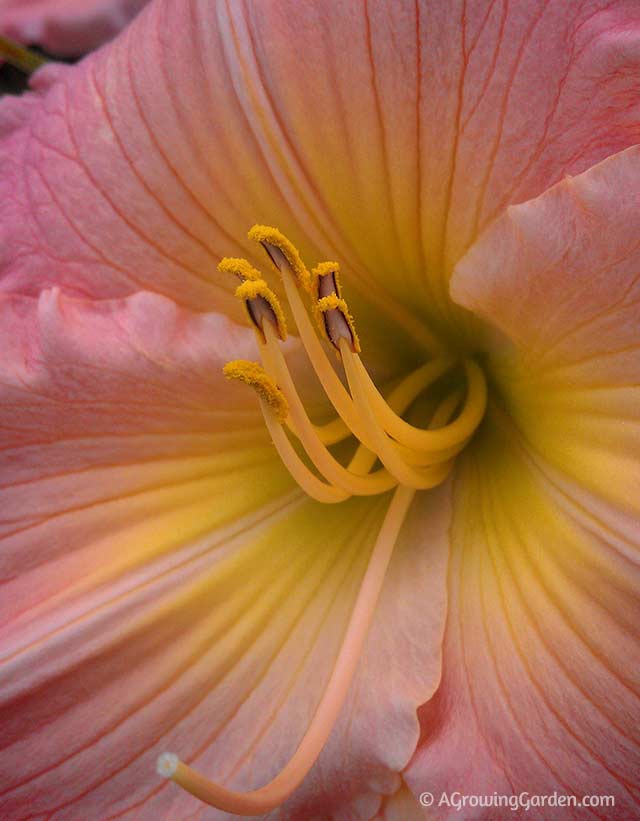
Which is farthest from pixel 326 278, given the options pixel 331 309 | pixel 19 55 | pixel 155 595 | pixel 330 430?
pixel 19 55

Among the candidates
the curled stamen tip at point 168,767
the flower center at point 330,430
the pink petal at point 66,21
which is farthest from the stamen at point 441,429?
the pink petal at point 66,21

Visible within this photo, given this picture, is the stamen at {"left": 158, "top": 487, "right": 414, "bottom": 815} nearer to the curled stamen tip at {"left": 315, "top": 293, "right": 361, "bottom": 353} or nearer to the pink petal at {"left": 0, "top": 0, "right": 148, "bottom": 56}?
Result: the curled stamen tip at {"left": 315, "top": 293, "right": 361, "bottom": 353}

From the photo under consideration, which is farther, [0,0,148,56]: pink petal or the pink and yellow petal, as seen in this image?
[0,0,148,56]: pink petal

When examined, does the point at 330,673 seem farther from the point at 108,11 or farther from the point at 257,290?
the point at 108,11

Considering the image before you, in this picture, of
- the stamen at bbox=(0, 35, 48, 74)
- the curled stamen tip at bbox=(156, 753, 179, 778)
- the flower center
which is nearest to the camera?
the curled stamen tip at bbox=(156, 753, 179, 778)

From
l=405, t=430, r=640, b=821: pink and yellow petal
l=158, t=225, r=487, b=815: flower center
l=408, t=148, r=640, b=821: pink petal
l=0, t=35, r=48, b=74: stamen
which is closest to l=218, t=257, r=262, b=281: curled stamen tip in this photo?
Result: l=158, t=225, r=487, b=815: flower center

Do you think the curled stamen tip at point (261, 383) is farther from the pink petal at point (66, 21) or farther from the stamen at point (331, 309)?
the pink petal at point (66, 21)

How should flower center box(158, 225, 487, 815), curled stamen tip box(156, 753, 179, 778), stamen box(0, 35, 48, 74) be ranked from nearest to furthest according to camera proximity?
curled stamen tip box(156, 753, 179, 778) → flower center box(158, 225, 487, 815) → stamen box(0, 35, 48, 74)
